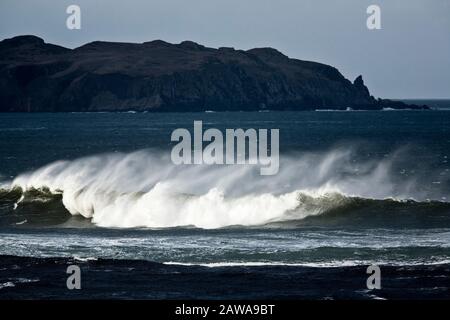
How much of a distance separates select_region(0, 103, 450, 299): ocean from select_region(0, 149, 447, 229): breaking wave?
0.07m

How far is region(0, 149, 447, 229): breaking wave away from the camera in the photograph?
37688 mm

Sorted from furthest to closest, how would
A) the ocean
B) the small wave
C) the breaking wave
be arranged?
the breaking wave < the small wave < the ocean

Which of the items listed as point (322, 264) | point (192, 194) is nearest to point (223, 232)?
point (322, 264)

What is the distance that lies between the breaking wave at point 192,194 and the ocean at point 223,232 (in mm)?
73

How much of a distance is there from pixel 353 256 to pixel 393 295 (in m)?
5.14

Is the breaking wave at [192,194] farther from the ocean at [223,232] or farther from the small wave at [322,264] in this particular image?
the small wave at [322,264]

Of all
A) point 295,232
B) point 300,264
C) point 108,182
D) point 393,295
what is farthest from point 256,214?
point 393,295

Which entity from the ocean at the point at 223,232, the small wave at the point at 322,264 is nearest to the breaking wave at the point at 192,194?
the ocean at the point at 223,232

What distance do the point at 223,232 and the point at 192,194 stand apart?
8.63m

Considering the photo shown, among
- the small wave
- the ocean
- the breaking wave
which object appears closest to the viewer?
the ocean

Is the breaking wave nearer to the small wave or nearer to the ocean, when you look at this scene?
the ocean

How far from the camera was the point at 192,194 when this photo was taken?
41375 millimetres

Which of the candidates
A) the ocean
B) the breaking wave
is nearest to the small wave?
the ocean

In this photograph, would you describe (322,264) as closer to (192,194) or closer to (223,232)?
(223,232)
